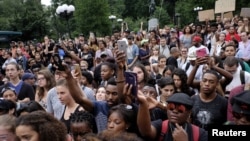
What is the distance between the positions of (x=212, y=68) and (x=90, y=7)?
2718 cm

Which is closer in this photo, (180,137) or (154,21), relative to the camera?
(180,137)

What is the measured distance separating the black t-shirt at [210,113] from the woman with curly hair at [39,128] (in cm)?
212

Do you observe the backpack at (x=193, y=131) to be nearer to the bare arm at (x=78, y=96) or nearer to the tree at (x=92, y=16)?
the bare arm at (x=78, y=96)

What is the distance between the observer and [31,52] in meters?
15.5

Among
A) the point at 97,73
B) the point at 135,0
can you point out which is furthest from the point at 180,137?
the point at 135,0

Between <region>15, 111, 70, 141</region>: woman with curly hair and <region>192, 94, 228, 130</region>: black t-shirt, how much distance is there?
212 cm

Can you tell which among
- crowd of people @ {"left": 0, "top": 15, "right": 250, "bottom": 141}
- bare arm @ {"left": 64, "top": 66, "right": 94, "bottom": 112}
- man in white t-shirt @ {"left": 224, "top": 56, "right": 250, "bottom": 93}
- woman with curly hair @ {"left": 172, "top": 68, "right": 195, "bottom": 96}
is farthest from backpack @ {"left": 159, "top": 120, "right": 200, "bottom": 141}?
man in white t-shirt @ {"left": 224, "top": 56, "right": 250, "bottom": 93}

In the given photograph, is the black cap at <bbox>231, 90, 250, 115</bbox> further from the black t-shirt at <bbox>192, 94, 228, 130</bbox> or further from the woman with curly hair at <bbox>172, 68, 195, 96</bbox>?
the woman with curly hair at <bbox>172, 68, 195, 96</bbox>

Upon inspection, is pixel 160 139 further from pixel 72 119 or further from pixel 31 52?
pixel 31 52

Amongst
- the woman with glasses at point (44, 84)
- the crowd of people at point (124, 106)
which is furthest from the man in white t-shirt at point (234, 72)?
the woman with glasses at point (44, 84)

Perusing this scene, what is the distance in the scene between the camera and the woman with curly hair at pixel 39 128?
3113 millimetres

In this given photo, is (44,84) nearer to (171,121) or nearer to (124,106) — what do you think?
(124,106)

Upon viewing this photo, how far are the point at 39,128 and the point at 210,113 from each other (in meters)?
2.36

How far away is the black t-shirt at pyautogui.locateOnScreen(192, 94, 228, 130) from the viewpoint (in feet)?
16.1
